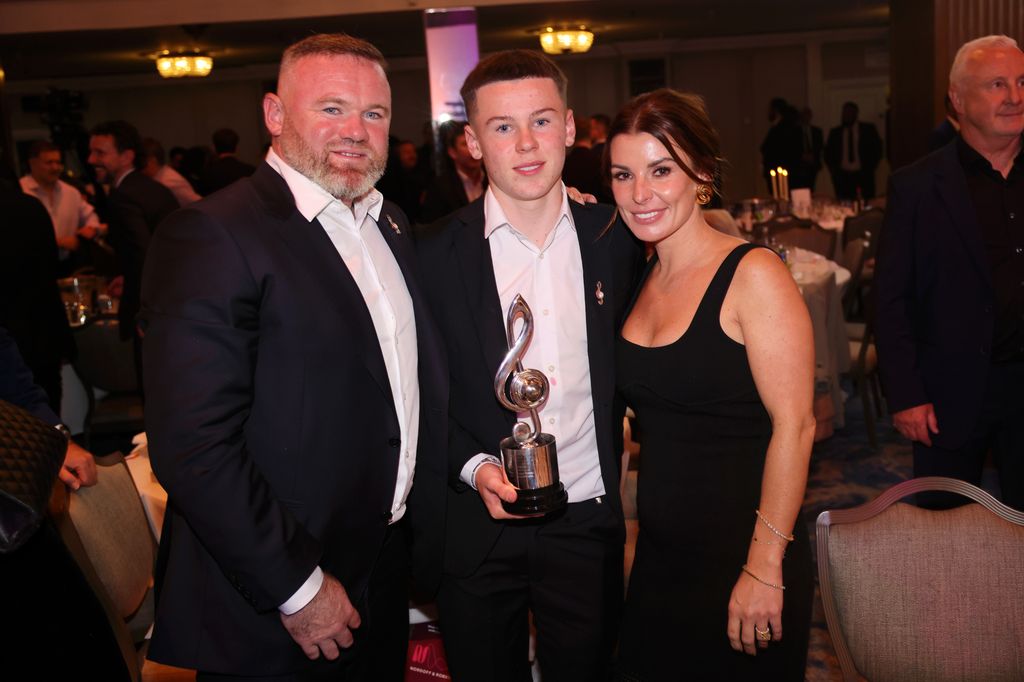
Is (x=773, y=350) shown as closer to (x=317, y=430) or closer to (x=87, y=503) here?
(x=317, y=430)

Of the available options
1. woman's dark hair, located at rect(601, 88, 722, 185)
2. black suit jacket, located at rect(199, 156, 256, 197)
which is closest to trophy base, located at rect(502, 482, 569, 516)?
woman's dark hair, located at rect(601, 88, 722, 185)

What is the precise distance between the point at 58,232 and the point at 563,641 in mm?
6713

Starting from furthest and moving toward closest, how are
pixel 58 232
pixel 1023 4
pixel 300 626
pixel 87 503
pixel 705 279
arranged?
pixel 58 232
pixel 1023 4
pixel 87 503
pixel 705 279
pixel 300 626

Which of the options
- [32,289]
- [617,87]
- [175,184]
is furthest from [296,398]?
[617,87]

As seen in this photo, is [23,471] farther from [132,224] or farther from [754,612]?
[132,224]

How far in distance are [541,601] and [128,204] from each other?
168 inches

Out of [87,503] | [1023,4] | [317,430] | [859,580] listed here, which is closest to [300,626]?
[317,430]

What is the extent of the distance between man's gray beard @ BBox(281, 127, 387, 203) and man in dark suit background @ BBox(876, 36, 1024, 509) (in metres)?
1.75

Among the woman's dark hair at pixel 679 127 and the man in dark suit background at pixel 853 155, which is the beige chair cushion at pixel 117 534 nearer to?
the woman's dark hair at pixel 679 127

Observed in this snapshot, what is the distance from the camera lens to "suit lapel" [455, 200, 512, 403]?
211 cm

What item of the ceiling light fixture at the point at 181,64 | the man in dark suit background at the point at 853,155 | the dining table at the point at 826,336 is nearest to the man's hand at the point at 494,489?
the dining table at the point at 826,336

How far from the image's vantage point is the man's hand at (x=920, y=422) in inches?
112

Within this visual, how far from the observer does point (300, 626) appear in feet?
5.66

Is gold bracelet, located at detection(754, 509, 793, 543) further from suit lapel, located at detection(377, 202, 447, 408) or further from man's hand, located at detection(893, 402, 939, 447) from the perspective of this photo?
man's hand, located at detection(893, 402, 939, 447)
